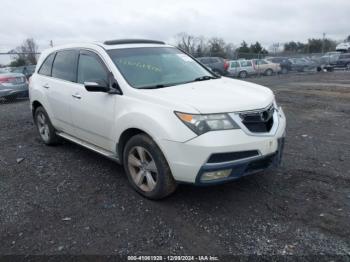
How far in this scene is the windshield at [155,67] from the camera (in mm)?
4258

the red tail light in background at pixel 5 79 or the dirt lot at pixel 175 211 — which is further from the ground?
the red tail light in background at pixel 5 79

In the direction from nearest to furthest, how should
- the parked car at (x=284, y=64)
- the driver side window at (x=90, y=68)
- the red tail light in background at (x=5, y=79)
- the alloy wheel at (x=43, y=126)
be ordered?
the driver side window at (x=90, y=68) < the alloy wheel at (x=43, y=126) < the red tail light in background at (x=5, y=79) < the parked car at (x=284, y=64)

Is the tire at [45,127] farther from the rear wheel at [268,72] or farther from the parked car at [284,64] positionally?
the parked car at [284,64]

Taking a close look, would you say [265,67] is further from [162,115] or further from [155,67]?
[162,115]

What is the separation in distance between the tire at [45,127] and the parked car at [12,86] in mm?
7038

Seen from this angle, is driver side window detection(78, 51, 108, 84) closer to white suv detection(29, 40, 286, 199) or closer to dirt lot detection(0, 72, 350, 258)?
white suv detection(29, 40, 286, 199)

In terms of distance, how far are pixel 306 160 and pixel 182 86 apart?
92.4 inches

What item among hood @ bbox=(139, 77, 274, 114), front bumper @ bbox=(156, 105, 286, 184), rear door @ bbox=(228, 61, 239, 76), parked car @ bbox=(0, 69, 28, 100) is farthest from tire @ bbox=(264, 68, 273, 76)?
front bumper @ bbox=(156, 105, 286, 184)

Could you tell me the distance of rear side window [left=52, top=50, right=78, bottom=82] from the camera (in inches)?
202

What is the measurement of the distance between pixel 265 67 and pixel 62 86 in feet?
82.4

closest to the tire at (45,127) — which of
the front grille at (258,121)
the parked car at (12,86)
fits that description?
the front grille at (258,121)

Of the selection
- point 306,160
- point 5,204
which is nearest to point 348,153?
point 306,160

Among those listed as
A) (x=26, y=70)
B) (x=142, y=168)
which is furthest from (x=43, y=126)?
(x=26, y=70)

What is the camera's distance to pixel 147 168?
154 inches
